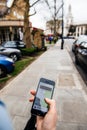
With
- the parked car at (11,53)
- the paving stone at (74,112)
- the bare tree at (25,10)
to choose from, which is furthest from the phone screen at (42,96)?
the bare tree at (25,10)

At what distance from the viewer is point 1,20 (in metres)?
29.9

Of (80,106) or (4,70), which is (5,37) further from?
(80,106)

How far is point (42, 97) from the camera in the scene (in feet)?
6.01

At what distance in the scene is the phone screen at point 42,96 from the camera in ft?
5.71

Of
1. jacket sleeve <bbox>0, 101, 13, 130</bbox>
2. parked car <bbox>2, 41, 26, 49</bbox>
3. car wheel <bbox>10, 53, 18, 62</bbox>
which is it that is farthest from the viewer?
parked car <bbox>2, 41, 26, 49</bbox>

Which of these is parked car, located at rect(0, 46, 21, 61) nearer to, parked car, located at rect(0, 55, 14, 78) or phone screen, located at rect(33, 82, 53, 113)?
parked car, located at rect(0, 55, 14, 78)

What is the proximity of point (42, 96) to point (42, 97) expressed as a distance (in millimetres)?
11

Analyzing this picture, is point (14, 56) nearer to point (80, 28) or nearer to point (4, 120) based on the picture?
point (4, 120)

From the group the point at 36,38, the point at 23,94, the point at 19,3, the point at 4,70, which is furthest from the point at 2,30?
the point at 23,94

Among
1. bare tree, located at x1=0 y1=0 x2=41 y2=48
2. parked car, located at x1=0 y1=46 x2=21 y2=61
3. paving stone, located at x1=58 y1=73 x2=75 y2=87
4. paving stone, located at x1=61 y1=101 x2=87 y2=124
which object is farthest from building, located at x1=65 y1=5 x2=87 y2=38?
paving stone, located at x1=61 y1=101 x2=87 y2=124

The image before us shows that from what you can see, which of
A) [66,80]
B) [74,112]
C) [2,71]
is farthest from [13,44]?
[74,112]

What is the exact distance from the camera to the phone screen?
174cm

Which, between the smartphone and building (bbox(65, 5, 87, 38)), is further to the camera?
building (bbox(65, 5, 87, 38))

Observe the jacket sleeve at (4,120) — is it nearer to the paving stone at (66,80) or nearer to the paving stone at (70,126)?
the paving stone at (70,126)
